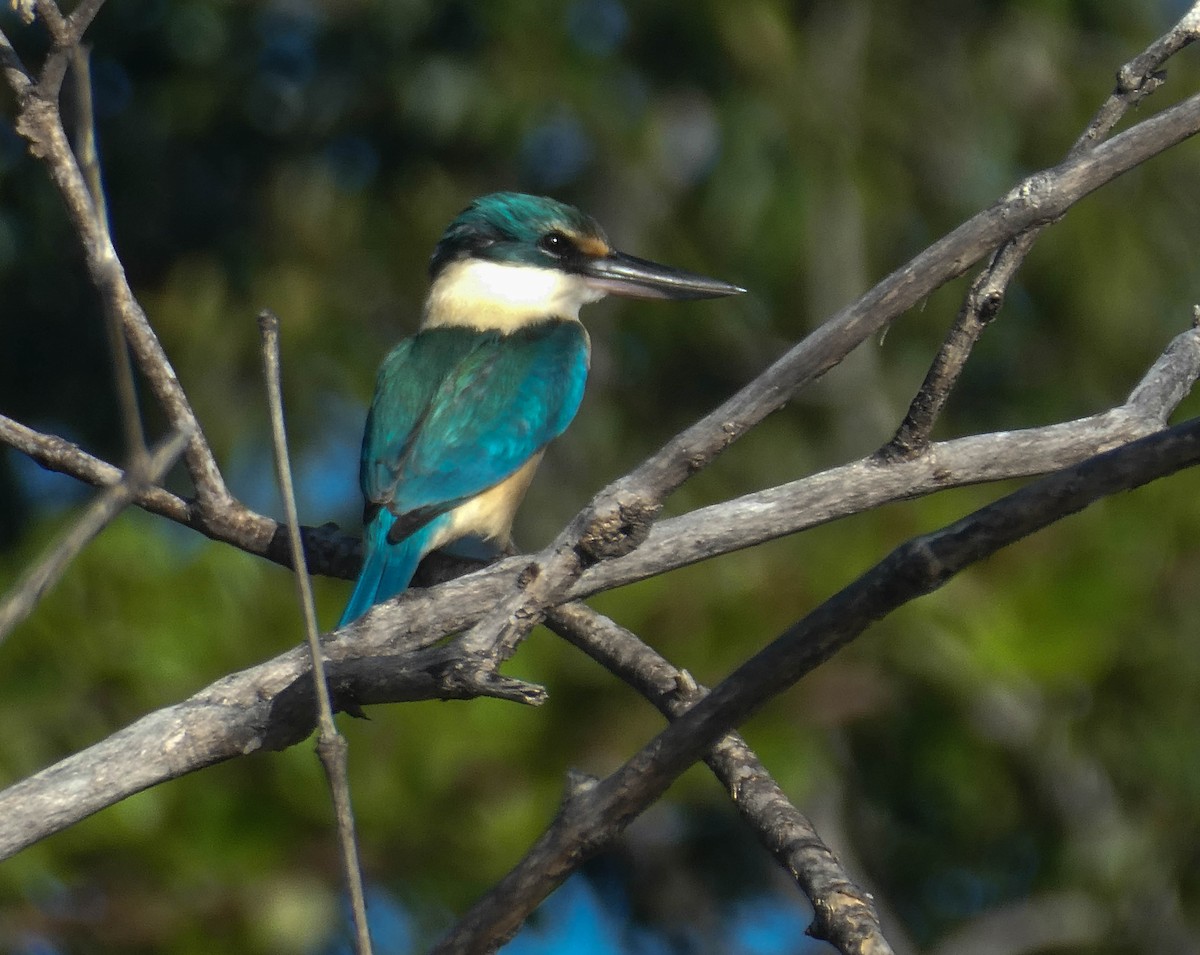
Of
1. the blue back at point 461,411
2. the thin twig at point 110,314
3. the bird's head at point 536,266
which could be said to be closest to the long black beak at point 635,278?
the bird's head at point 536,266

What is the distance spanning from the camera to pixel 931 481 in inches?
88.4

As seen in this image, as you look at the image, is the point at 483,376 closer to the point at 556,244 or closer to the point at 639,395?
the point at 556,244

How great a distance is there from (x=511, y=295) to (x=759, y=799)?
244cm

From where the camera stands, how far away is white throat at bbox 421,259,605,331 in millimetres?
4332

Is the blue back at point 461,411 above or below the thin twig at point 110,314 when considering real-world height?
above

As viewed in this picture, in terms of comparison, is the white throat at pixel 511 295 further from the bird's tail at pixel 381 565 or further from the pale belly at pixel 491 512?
the bird's tail at pixel 381 565

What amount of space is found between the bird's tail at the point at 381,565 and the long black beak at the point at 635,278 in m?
1.23

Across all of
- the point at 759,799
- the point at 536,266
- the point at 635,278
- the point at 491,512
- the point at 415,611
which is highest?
the point at 536,266

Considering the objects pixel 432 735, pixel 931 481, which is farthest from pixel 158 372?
pixel 432 735

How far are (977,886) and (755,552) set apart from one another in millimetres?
1405

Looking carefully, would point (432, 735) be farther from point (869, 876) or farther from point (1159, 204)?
point (1159, 204)

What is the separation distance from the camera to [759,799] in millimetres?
2121

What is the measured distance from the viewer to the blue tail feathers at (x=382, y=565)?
3025 mm

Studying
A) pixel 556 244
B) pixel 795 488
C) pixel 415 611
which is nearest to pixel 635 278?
pixel 556 244
